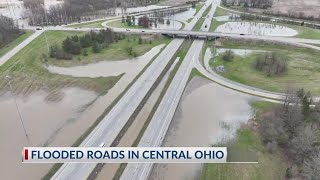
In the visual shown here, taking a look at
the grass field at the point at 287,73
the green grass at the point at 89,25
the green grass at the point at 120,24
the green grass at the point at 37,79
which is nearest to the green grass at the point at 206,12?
the green grass at the point at 120,24

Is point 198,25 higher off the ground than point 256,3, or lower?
lower

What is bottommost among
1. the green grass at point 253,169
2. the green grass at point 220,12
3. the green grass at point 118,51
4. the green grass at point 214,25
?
the green grass at point 253,169

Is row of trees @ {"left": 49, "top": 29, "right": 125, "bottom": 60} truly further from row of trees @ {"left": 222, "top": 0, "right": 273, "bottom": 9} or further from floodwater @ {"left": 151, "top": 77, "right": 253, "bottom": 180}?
row of trees @ {"left": 222, "top": 0, "right": 273, "bottom": 9}

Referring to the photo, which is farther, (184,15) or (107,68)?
(184,15)

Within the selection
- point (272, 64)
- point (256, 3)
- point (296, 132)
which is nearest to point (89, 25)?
point (272, 64)

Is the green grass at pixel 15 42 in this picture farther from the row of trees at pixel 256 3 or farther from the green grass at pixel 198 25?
the row of trees at pixel 256 3

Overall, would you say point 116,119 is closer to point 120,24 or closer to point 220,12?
point 120,24
